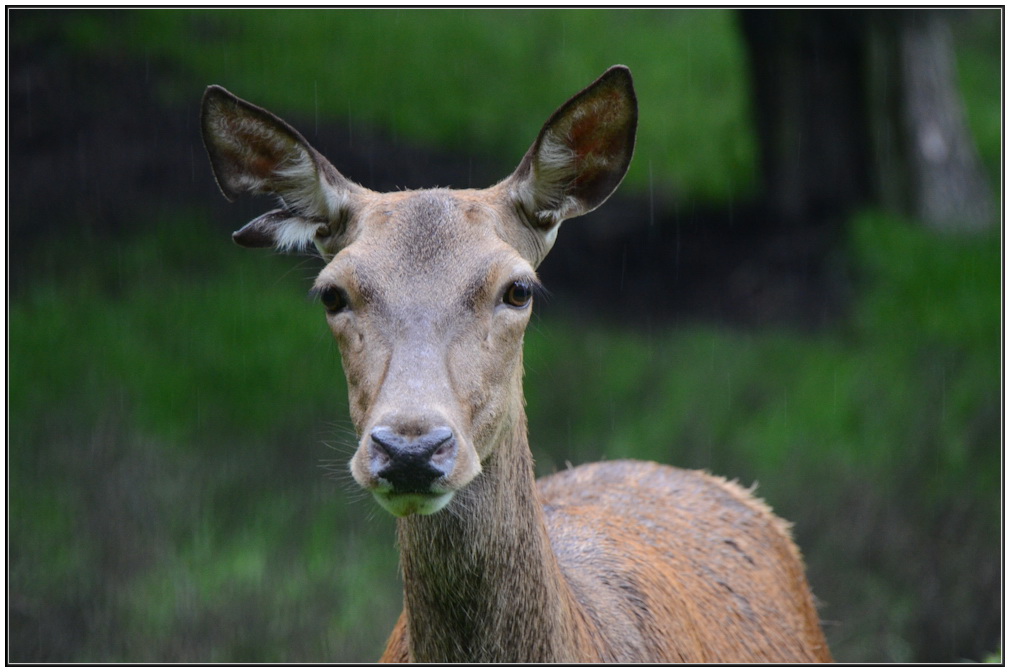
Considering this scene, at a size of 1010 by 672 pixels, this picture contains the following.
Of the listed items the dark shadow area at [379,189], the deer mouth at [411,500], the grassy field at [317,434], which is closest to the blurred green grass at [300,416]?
the grassy field at [317,434]

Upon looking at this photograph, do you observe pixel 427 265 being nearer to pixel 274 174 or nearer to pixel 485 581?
pixel 274 174

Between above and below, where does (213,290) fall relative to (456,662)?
above

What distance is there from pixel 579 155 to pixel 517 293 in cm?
63

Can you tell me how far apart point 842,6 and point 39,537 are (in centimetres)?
783

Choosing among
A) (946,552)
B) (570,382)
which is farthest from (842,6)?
(946,552)

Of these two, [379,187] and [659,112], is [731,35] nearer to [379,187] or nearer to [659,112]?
[659,112]

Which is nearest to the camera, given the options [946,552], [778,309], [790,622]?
[790,622]

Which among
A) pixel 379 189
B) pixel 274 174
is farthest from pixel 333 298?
pixel 379 189

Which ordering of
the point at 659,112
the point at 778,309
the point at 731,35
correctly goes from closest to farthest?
the point at 778,309 < the point at 659,112 < the point at 731,35

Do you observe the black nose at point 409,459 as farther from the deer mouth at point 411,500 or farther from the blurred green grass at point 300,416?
the blurred green grass at point 300,416

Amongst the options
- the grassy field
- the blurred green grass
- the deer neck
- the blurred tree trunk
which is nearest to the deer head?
the deer neck

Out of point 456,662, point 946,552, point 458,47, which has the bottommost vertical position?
point 946,552

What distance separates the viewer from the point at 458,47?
12.9 metres

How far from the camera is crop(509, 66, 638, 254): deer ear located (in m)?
3.73
